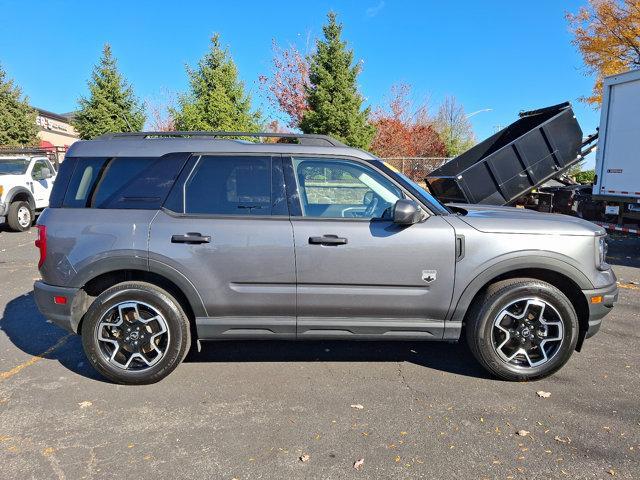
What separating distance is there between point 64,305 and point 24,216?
A: 10136 millimetres

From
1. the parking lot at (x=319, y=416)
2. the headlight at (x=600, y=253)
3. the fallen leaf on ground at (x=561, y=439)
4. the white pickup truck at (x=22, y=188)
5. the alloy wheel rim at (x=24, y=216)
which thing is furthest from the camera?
the alloy wheel rim at (x=24, y=216)

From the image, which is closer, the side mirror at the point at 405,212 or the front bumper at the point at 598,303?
the side mirror at the point at 405,212

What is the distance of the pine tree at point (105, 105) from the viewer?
2302 centimetres

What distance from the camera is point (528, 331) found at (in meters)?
3.54

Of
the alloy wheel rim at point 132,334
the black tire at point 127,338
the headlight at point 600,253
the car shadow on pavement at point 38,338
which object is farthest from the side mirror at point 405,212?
the car shadow on pavement at point 38,338

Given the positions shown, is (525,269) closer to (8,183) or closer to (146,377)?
(146,377)

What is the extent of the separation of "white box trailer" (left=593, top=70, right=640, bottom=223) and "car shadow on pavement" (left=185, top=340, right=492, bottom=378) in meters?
6.39

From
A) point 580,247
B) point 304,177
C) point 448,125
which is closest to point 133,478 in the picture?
point 304,177

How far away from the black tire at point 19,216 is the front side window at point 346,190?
10771 mm

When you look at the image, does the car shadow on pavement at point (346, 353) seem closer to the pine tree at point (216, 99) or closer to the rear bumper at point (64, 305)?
the rear bumper at point (64, 305)

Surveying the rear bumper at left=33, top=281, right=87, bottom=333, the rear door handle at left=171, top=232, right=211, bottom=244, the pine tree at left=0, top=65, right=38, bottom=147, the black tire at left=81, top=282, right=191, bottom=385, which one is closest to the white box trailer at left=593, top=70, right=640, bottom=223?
Result: the rear door handle at left=171, top=232, right=211, bottom=244

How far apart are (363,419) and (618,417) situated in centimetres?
176

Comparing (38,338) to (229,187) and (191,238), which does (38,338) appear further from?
(229,187)

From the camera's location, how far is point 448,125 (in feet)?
139
